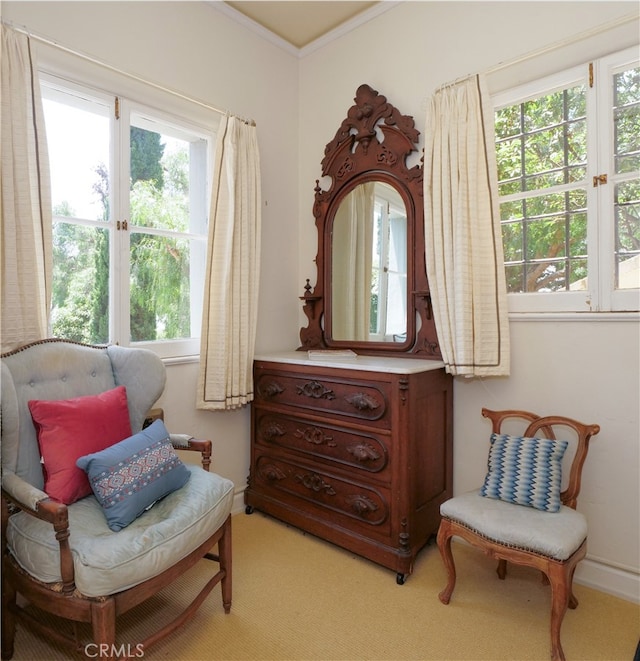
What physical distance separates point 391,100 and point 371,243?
864 millimetres

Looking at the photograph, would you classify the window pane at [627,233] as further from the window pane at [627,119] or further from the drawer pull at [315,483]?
the drawer pull at [315,483]

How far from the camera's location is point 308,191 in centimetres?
314

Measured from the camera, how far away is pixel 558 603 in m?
1.57

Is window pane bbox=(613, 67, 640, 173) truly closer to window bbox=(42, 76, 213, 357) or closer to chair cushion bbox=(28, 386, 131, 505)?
window bbox=(42, 76, 213, 357)

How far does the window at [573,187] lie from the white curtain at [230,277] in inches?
56.6

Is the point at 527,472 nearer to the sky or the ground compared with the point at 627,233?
nearer to the ground

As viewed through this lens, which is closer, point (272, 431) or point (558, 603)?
point (558, 603)

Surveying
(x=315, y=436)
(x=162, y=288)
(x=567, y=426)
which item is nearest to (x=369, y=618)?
(x=315, y=436)

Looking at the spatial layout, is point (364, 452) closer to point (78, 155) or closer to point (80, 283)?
point (80, 283)

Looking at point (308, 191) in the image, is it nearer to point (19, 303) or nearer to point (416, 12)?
point (416, 12)

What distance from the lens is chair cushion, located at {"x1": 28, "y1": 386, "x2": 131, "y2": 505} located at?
5.28 feet

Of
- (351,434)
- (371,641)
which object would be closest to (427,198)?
(351,434)

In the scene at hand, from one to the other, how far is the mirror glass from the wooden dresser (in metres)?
0.28

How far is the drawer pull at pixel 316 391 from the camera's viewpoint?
2330mm
